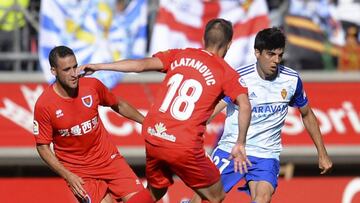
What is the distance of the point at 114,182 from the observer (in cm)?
860

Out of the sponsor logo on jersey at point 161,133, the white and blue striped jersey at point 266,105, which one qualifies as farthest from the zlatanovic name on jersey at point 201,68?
the white and blue striped jersey at point 266,105

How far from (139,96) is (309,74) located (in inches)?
85.6

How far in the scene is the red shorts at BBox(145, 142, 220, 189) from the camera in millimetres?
7473

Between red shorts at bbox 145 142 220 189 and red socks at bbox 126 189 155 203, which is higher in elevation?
red shorts at bbox 145 142 220 189

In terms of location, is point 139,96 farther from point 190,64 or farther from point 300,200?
point 190,64

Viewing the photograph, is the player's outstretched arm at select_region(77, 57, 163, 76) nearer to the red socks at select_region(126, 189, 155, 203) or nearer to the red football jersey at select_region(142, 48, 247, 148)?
the red football jersey at select_region(142, 48, 247, 148)

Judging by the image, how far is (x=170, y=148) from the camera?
746cm

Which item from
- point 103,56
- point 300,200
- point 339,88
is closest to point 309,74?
point 339,88

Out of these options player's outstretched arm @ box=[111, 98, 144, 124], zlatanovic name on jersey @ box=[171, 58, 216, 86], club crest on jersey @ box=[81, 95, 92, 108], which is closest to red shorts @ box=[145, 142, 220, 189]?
zlatanovic name on jersey @ box=[171, 58, 216, 86]

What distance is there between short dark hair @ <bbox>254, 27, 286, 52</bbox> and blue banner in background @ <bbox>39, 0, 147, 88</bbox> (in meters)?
4.24

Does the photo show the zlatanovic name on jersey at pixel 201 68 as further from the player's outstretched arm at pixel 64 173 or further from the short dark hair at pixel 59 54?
the player's outstretched arm at pixel 64 173

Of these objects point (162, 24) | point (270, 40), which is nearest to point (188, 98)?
point (270, 40)

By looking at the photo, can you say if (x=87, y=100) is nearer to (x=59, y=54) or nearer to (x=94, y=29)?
(x=59, y=54)

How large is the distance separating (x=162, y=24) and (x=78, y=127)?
4.15 meters
